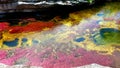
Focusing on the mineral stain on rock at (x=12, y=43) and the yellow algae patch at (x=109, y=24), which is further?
the yellow algae patch at (x=109, y=24)

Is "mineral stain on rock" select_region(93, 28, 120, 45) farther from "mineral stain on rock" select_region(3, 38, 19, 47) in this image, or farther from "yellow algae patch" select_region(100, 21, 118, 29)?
"mineral stain on rock" select_region(3, 38, 19, 47)

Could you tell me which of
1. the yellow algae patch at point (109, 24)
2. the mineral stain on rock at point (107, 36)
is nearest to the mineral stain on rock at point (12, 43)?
the mineral stain on rock at point (107, 36)

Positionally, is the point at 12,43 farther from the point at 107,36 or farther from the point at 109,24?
the point at 109,24

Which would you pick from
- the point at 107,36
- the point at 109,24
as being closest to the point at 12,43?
the point at 107,36

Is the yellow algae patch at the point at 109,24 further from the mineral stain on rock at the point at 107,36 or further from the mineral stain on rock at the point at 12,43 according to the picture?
the mineral stain on rock at the point at 12,43

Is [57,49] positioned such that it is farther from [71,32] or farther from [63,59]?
[71,32]

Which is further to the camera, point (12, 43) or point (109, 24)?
point (109, 24)

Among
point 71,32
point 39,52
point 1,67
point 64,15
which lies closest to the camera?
point 1,67

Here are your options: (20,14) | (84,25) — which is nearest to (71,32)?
(84,25)

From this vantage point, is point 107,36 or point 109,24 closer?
point 107,36

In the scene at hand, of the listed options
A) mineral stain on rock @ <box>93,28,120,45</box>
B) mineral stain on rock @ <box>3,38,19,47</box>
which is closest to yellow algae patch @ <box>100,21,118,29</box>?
mineral stain on rock @ <box>93,28,120,45</box>

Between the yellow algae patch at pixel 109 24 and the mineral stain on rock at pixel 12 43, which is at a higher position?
the yellow algae patch at pixel 109 24
